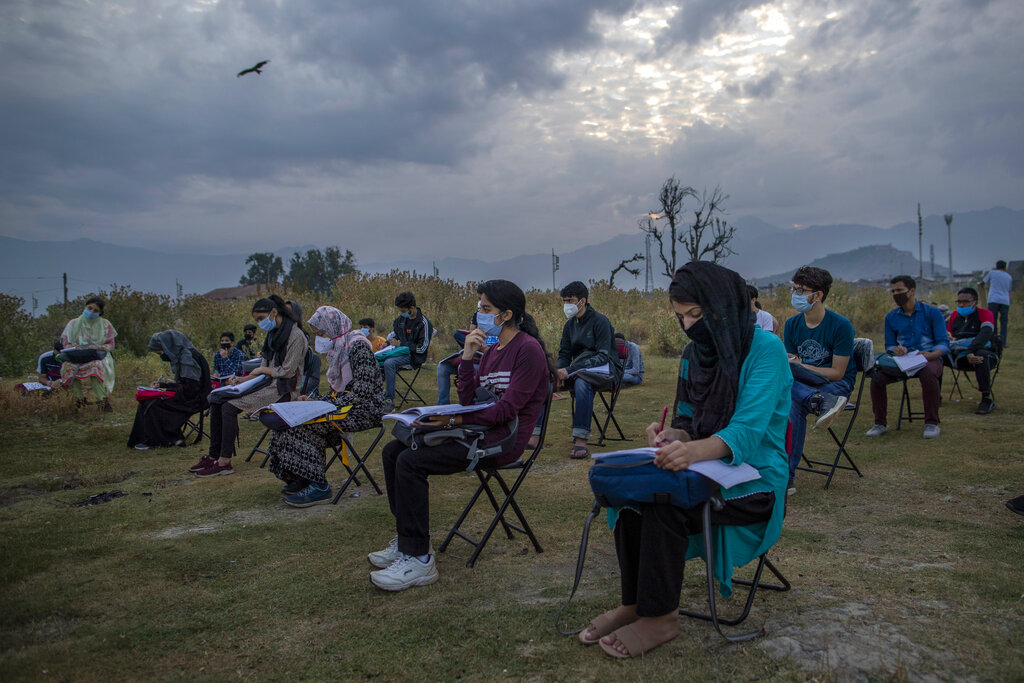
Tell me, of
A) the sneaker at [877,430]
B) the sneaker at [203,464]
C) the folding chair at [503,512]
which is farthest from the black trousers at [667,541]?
the sneaker at [877,430]

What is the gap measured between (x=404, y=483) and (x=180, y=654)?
4.01ft

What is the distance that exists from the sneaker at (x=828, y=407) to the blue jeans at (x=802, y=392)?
82mm

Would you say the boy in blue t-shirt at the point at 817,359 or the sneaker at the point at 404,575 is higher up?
the boy in blue t-shirt at the point at 817,359

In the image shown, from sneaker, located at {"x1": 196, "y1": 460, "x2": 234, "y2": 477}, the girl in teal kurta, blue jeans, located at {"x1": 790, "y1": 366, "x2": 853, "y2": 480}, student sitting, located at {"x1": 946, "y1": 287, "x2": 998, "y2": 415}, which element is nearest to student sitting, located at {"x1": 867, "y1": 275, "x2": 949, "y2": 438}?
student sitting, located at {"x1": 946, "y1": 287, "x2": 998, "y2": 415}

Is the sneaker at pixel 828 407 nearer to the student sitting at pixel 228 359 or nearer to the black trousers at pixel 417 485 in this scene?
the black trousers at pixel 417 485

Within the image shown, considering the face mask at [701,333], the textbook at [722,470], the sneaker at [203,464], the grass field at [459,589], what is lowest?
the grass field at [459,589]

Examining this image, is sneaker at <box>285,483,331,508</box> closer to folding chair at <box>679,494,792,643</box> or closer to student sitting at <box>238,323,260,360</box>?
folding chair at <box>679,494,792,643</box>

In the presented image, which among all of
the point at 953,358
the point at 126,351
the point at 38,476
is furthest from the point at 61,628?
the point at 126,351

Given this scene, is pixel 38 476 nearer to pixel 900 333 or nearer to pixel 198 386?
pixel 198 386

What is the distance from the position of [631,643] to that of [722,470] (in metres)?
0.75

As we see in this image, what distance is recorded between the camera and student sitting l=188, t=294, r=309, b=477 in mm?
6020

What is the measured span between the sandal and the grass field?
0.04m

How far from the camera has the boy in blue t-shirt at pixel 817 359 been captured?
4871 mm

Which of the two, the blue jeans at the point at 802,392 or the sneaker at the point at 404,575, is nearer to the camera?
the sneaker at the point at 404,575
